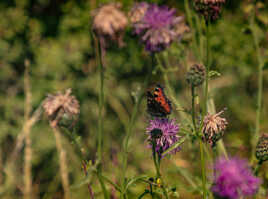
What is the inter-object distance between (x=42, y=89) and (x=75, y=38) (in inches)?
25.4

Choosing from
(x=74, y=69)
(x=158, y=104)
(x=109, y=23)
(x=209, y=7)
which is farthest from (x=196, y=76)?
(x=74, y=69)

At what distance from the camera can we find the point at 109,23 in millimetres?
1321

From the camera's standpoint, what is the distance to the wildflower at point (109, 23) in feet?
4.33

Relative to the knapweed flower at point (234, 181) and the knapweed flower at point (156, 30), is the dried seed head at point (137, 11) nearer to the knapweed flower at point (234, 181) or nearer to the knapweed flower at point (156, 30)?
the knapweed flower at point (156, 30)

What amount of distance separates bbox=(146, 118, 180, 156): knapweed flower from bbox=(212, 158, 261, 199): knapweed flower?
1.29 ft

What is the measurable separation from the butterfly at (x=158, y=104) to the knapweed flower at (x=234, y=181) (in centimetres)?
45

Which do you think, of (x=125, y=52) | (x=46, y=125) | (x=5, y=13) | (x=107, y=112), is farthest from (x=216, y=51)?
(x=5, y=13)

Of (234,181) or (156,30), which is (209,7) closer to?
(156,30)

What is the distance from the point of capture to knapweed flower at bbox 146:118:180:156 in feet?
4.76

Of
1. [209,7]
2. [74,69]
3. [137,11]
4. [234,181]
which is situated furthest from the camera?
[74,69]

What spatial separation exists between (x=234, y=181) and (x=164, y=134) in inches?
19.1

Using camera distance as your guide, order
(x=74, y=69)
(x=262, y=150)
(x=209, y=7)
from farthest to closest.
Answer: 1. (x=74, y=69)
2. (x=262, y=150)
3. (x=209, y=7)

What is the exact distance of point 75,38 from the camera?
3512mm

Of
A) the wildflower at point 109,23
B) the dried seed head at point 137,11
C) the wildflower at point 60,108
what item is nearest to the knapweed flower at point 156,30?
the wildflower at point 109,23
